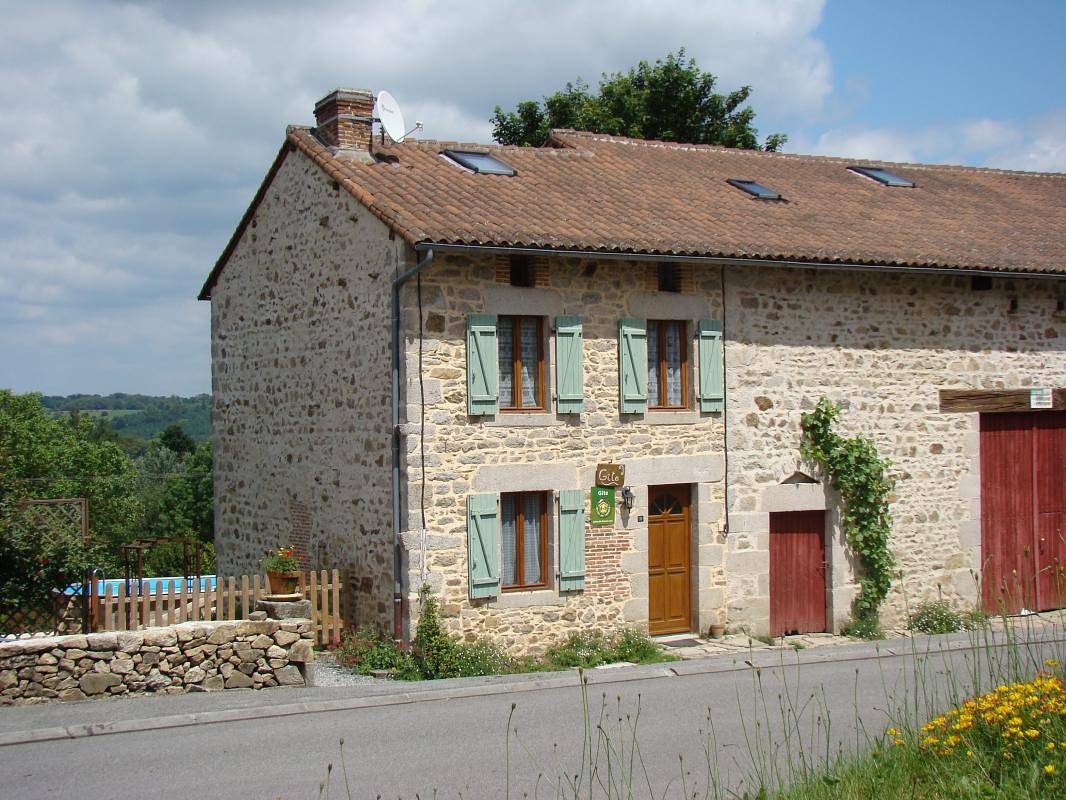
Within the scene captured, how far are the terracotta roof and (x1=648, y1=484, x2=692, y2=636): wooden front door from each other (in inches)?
122

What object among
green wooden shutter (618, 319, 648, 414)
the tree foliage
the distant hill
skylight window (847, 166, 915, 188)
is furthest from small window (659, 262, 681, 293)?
the distant hill

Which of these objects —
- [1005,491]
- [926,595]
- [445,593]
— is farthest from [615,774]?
[1005,491]

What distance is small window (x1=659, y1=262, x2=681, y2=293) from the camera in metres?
13.6

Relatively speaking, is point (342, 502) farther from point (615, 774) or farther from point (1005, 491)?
point (1005, 491)

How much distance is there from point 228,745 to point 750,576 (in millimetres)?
7555

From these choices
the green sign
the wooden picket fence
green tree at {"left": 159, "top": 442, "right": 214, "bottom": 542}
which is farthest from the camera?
green tree at {"left": 159, "top": 442, "right": 214, "bottom": 542}

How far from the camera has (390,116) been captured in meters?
14.3

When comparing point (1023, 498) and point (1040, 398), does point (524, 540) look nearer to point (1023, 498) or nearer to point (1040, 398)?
point (1023, 498)

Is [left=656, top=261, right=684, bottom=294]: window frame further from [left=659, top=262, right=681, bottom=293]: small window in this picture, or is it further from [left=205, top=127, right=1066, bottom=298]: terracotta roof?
[left=205, top=127, right=1066, bottom=298]: terracotta roof

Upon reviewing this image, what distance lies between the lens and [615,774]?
7367 millimetres

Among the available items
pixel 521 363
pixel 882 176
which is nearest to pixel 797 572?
pixel 521 363

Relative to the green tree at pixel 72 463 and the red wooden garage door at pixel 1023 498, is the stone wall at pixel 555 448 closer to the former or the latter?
the red wooden garage door at pixel 1023 498

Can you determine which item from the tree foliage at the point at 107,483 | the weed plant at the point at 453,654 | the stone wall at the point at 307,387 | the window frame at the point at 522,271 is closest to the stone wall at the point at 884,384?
the weed plant at the point at 453,654

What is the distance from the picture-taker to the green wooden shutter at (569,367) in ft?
41.6
